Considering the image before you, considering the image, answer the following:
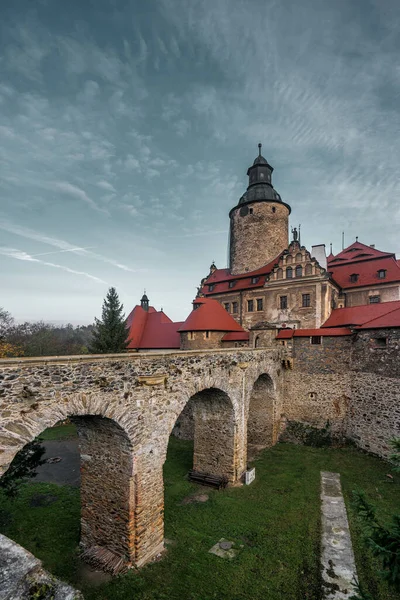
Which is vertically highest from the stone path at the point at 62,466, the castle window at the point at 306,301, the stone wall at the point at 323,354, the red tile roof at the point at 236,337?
the castle window at the point at 306,301

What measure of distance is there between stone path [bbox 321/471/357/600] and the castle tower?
1824cm

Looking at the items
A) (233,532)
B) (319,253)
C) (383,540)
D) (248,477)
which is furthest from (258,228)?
(383,540)

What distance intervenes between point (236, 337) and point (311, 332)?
5191 millimetres

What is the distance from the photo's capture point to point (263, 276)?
24438mm

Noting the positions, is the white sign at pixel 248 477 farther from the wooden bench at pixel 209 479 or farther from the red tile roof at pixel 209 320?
the red tile roof at pixel 209 320

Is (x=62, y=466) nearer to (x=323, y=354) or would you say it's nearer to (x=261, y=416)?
(x=261, y=416)

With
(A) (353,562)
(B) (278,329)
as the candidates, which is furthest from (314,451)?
(A) (353,562)

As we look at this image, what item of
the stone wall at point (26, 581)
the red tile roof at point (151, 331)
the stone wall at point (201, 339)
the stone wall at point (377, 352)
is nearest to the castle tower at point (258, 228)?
the red tile roof at point (151, 331)

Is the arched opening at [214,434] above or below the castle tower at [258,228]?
below

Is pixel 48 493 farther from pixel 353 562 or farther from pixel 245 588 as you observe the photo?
pixel 353 562

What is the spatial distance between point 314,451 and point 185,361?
39.4 feet

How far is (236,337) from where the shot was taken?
21.7m

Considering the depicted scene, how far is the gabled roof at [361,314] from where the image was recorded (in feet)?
57.3

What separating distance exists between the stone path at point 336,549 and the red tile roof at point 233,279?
588 inches
